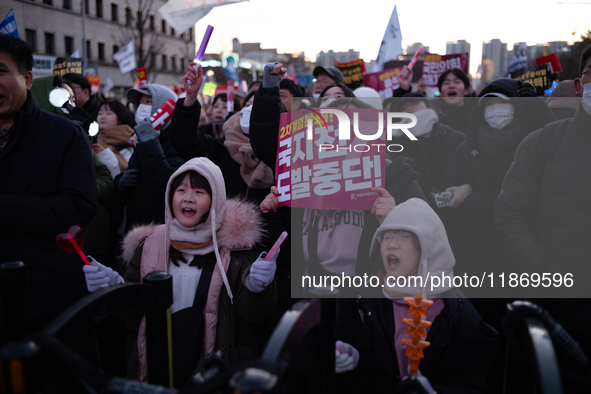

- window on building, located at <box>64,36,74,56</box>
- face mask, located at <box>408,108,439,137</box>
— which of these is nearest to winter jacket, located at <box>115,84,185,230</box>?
face mask, located at <box>408,108,439,137</box>

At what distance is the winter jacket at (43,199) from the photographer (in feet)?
6.12

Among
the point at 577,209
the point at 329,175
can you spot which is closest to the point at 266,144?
the point at 329,175

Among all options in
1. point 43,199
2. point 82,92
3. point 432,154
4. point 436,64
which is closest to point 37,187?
point 43,199

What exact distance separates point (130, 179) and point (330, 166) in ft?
5.50

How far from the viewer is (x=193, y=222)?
7.25ft

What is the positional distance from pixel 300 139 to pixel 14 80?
128 cm

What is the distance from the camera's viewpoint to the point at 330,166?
230 cm

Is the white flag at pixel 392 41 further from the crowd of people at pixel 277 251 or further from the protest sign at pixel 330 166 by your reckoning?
the protest sign at pixel 330 166

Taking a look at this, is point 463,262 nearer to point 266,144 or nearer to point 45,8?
point 266,144

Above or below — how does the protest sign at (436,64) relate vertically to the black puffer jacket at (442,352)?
above

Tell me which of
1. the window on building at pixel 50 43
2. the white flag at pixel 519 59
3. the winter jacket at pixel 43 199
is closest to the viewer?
the winter jacket at pixel 43 199

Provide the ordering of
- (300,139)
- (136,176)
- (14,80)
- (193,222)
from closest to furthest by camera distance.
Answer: (14,80)
(193,222)
(300,139)
(136,176)

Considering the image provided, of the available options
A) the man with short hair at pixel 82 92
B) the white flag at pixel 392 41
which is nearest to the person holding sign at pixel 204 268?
the man with short hair at pixel 82 92

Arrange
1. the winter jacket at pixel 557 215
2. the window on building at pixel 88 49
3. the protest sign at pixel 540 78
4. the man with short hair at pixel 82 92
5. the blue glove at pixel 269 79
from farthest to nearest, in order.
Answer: the window on building at pixel 88 49 < the protest sign at pixel 540 78 < the man with short hair at pixel 82 92 < the blue glove at pixel 269 79 < the winter jacket at pixel 557 215
